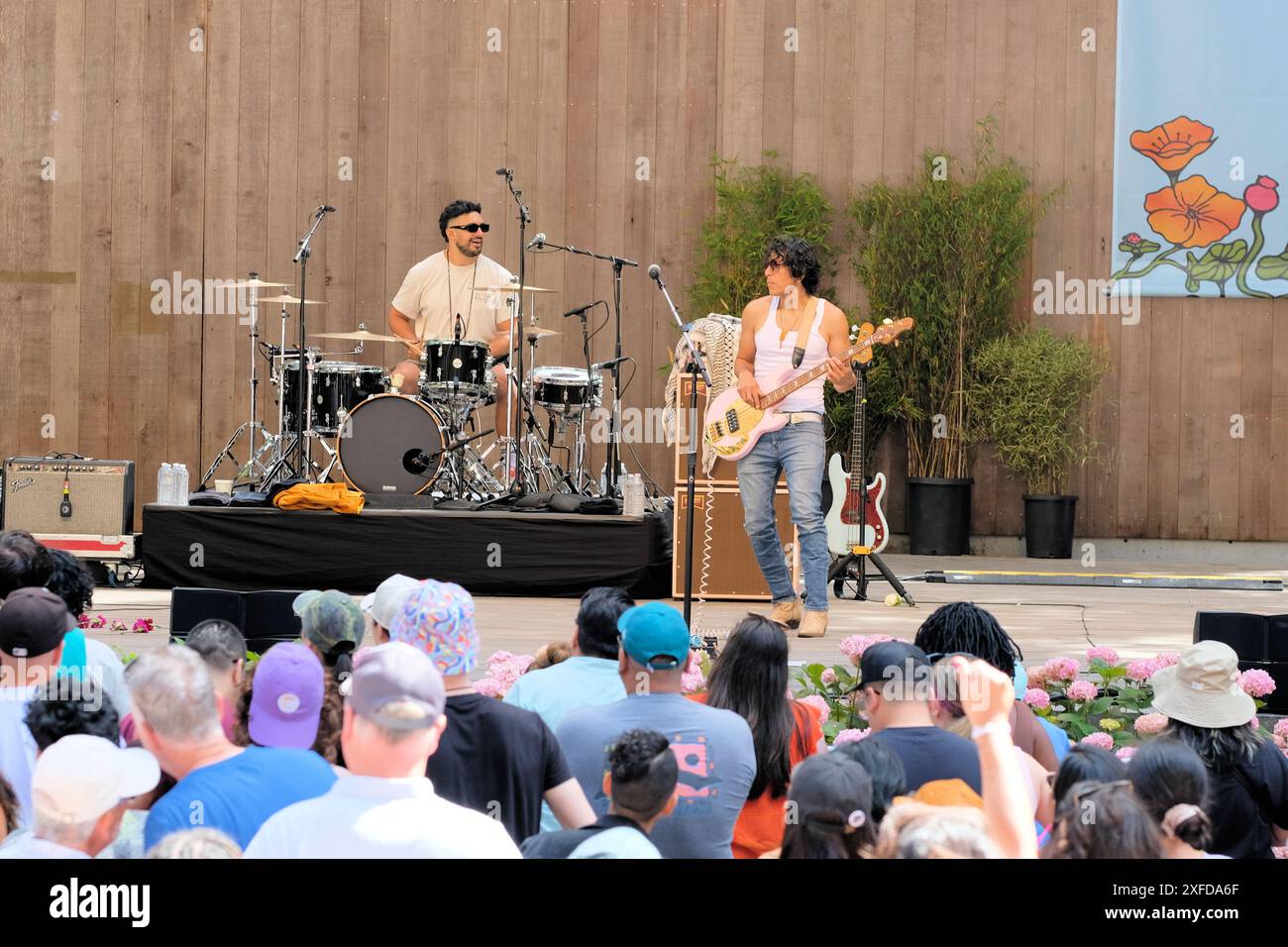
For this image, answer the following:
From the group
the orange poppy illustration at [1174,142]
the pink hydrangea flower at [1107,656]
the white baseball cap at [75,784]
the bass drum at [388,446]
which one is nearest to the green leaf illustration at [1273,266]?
the orange poppy illustration at [1174,142]

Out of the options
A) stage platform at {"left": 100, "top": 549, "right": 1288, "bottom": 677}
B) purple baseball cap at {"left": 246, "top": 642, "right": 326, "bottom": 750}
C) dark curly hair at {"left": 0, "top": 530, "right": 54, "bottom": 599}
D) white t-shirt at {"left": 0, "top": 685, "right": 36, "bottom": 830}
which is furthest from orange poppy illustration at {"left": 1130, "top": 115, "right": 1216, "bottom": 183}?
white t-shirt at {"left": 0, "top": 685, "right": 36, "bottom": 830}

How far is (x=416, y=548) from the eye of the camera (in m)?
9.02

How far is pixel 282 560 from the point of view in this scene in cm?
910

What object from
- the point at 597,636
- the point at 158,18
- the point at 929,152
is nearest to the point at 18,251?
the point at 158,18

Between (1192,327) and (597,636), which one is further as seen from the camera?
(1192,327)

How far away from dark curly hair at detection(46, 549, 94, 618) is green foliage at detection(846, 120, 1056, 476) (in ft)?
25.6

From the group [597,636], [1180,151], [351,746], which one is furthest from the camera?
[1180,151]

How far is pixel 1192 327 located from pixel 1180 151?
1.33m

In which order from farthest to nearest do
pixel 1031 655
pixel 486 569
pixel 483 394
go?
pixel 483 394
pixel 486 569
pixel 1031 655

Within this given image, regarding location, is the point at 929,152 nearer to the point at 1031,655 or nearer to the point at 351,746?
the point at 1031,655

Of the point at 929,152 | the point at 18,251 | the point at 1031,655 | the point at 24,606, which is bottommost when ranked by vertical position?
the point at 1031,655

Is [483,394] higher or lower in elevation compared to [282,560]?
higher

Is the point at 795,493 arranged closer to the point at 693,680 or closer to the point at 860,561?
the point at 860,561

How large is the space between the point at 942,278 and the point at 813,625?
5.03m
